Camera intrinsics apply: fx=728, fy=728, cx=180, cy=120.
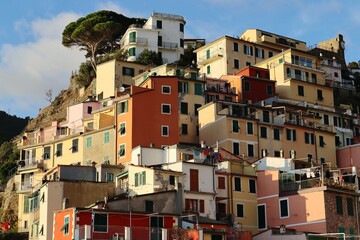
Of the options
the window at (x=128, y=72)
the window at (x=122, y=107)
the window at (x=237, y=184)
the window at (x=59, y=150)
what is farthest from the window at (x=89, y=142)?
the window at (x=237, y=184)

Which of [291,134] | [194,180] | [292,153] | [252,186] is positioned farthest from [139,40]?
[194,180]

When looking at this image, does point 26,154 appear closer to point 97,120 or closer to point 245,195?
point 97,120

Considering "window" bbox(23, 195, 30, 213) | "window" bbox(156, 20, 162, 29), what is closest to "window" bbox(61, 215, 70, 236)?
"window" bbox(23, 195, 30, 213)

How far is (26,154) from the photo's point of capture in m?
79.3

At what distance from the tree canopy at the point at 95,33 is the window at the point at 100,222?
52.1 meters

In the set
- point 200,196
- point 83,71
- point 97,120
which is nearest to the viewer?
point 200,196

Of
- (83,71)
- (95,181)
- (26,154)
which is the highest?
(83,71)

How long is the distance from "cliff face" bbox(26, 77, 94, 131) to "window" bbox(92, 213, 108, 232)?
48.1m

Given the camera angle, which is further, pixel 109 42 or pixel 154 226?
pixel 109 42

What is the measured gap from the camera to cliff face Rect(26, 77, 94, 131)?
96.6 meters

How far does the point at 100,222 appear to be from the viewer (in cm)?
4706

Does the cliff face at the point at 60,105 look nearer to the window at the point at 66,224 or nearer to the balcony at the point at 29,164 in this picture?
the balcony at the point at 29,164

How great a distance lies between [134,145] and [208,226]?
57.3ft

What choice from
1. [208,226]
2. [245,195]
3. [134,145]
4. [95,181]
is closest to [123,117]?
[134,145]
